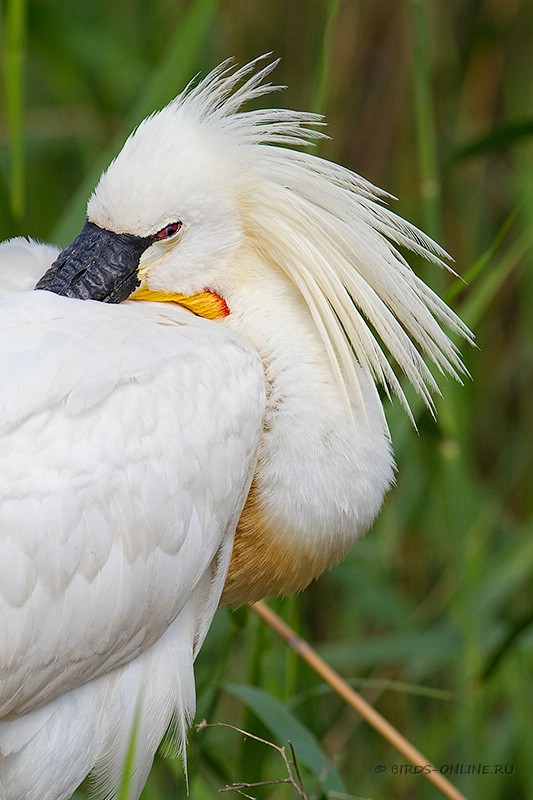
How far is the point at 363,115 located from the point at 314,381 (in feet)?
5.86

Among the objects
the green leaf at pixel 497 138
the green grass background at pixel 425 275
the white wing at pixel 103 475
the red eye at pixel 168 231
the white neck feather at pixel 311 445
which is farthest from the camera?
the green grass background at pixel 425 275

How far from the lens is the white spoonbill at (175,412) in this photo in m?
1.56

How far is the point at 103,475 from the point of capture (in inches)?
61.4

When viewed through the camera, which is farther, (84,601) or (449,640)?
(449,640)

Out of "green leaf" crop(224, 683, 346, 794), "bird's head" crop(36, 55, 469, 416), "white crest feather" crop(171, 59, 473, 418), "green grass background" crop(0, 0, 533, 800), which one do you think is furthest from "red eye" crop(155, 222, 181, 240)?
"green leaf" crop(224, 683, 346, 794)

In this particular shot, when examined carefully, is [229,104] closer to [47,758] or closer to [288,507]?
[288,507]

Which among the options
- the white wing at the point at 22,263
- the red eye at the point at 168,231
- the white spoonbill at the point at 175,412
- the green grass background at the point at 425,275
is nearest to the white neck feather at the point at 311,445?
the white spoonbill at the point at 175,412

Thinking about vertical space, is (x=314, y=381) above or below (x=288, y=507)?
above

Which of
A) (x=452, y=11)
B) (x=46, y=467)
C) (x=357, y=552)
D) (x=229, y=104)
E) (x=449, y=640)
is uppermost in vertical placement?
(x=452, y=11)

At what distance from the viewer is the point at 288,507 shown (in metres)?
1.72

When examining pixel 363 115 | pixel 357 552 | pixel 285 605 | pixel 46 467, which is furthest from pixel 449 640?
pixel 363 115

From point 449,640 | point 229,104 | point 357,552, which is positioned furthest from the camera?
point 357,552

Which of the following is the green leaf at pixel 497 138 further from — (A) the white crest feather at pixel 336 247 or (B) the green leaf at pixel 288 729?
(B) the green leaf at pixel 288 729

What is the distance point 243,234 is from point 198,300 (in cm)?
13
